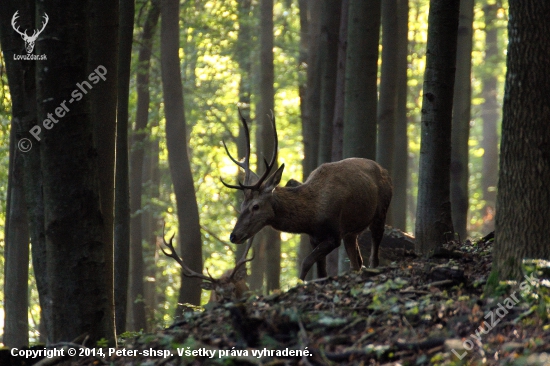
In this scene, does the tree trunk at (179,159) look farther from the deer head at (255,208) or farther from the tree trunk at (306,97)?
the deer head at (255,208)

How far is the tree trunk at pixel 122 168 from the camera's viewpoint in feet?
35.8

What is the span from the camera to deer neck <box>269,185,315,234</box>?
984 cm

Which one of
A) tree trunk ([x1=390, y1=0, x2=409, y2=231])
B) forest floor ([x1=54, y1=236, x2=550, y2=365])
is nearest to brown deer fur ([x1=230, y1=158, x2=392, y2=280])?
forest floor ([x1=54, y1=236, x2=550, y2=365])

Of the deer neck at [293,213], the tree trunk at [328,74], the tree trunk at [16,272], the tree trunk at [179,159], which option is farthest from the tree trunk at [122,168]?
the tree trunk at [328,74]

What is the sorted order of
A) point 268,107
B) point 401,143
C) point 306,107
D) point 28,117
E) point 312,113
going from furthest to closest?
point 268,107 → point 306,107 → point 401,143 → point 312,113 → point 28,117

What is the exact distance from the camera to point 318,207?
989 cm

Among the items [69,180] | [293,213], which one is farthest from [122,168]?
[69,180]

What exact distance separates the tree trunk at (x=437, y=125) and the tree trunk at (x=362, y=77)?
2361 millimetres

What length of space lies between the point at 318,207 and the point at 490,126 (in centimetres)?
Answer: 3316

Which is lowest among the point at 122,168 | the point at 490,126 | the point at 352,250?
the point at 352,250

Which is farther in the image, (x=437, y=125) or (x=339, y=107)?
(x=339, y=107)

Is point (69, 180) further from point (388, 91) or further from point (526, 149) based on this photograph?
point (388, 91)

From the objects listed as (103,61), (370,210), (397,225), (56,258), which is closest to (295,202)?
(370,210)

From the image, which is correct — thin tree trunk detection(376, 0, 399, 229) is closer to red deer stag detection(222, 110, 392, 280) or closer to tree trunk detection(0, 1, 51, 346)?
red deer stag detection(222, 110, 392, 280)
